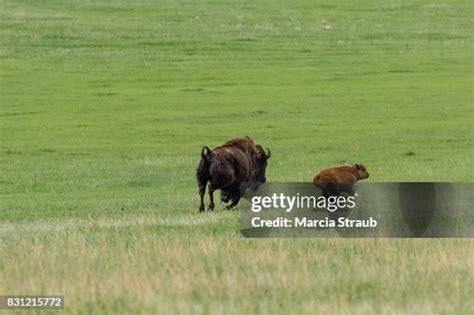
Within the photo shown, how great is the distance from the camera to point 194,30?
6494 centimetres

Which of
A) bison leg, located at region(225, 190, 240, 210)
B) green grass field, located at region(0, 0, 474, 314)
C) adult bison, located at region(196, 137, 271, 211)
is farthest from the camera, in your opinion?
bison leg, located at region(225, 190, 240, 210)

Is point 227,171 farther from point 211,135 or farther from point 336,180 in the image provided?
point 211,135

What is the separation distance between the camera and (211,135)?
36688 millimetres

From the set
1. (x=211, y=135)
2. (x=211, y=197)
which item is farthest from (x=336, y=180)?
(x=211, y=135)

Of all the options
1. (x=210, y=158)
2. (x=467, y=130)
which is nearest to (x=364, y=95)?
(x=467, y=130)

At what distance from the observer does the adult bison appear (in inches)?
717

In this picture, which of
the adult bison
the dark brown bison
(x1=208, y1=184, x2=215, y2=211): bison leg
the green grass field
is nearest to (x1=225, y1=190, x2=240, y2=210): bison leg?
the adult bison

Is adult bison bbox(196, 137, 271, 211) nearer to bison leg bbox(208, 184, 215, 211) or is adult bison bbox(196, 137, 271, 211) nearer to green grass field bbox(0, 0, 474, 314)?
bison leg bbox(208, 184, 215, 211)

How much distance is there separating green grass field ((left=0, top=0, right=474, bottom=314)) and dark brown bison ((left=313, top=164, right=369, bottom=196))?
44.7 inches

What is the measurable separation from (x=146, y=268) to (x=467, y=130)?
87.8 ft

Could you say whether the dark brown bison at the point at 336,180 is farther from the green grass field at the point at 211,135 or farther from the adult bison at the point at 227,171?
the adult bison at the point at 227,171

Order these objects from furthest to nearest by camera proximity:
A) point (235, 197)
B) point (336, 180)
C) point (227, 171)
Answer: point (235, 197) → point (227, 171) → point (336, 180)

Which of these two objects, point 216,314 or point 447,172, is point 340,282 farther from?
point 447,172

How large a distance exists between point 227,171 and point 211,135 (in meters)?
18.5
